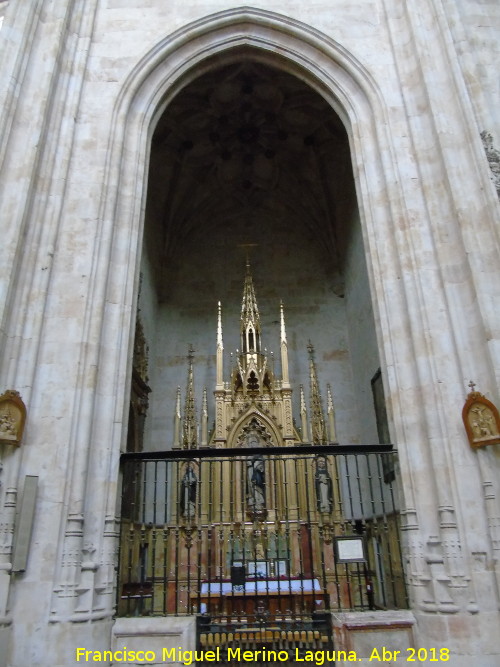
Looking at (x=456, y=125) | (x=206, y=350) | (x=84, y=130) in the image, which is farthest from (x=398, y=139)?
(x=206, y=350)

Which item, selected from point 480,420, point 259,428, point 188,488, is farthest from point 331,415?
point 480,420

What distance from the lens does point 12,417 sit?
5219mm

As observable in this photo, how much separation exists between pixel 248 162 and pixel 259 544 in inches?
358

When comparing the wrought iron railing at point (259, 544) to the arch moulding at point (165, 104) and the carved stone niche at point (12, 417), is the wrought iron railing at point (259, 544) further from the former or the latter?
the carved stone niche at point (12, 417)

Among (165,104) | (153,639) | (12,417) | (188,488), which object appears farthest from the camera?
(165,104)

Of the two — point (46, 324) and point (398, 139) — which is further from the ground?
point (398, 139)

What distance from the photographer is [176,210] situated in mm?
13375

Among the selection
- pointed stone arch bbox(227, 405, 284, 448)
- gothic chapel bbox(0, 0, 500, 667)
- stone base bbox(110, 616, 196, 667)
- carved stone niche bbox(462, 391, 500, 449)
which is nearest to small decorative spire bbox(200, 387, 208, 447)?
gothic chapel bbox(0, 0, 500, 667)

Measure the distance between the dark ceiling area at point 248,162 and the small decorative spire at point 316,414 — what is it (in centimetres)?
319

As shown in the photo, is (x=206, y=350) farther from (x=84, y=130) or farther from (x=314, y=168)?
(x=84, y=130)

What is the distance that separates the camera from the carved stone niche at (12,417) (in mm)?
5141

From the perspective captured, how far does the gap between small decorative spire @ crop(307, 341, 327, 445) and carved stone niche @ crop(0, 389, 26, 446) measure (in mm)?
6794

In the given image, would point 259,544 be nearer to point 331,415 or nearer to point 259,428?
point 259,428

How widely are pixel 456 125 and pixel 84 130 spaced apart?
16.5 feet
